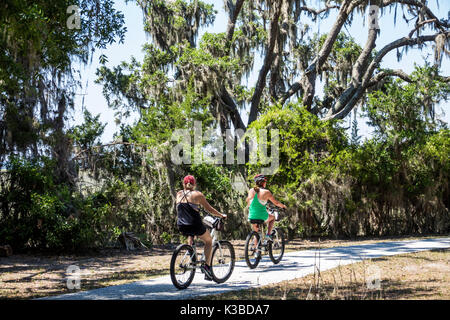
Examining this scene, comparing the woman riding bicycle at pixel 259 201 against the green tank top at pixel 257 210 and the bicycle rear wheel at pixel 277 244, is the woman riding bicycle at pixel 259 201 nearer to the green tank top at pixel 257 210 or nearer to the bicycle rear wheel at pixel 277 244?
the green tank top at pixel 257 210

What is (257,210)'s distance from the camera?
28.1 feet

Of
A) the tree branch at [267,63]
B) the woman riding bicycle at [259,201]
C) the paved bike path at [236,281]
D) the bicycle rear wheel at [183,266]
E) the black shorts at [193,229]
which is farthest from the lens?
the tree branch at [267,63]

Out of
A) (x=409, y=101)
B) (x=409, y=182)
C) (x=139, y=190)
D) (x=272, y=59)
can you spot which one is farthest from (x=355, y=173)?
(x=139, y=190)

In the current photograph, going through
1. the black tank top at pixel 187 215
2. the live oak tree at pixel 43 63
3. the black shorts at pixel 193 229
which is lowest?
the black shorts at pixel 193 229

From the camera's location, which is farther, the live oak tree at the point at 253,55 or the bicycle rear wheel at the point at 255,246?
the live oak tree at the point at 253,55

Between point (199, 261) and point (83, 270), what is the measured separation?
4.36 metres

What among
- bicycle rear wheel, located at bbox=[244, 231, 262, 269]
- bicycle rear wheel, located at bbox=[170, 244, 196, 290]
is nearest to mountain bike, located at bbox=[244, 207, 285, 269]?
bicycle rear wheel, located at bbox=[244, 231, 262, 269]

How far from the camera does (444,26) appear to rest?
20500mm

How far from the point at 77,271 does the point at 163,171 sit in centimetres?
612

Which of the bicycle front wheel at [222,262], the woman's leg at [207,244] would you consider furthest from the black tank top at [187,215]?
the bicycle front wheel at [222,262]

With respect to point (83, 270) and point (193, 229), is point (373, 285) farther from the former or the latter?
point (83, 270)

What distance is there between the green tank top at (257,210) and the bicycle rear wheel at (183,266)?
7.07ft

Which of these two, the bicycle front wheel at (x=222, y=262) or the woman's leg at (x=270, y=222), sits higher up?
the woman's leg at (x=270, y=222)

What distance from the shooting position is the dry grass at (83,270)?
294 inches
